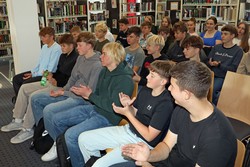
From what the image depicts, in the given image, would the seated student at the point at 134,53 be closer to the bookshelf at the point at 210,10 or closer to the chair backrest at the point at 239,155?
the chair backrest at the point at 239,155

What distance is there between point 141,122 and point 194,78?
2.54 feet

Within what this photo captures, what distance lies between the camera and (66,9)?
23.4ft

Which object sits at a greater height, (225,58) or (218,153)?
(225,58)

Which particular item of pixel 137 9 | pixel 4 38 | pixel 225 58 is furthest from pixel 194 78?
pixel 4 38

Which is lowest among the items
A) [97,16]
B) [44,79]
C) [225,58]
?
[44,79]

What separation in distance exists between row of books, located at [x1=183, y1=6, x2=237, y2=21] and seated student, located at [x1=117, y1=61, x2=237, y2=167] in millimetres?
5509

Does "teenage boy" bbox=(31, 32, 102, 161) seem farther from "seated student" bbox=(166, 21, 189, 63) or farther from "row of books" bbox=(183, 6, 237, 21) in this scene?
"row of books" bbox=(183, 6, 237, 21)

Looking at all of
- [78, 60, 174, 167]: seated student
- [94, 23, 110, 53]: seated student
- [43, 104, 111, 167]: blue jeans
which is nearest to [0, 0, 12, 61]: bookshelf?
[94, 23, 110, 53]: seated student

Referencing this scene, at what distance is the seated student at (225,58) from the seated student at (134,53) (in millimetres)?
917

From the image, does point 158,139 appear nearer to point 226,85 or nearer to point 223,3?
point 226,85

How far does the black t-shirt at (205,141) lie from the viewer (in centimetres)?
136

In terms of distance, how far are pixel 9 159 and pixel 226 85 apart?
2.32m

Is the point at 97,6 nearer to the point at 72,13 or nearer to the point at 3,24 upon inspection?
the point at 72,13

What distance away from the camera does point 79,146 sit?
233 centimetres
